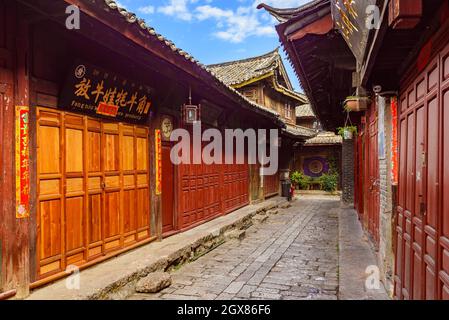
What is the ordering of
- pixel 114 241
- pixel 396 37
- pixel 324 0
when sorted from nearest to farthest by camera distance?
pixel 396 37 < pixel 324 0 < pixel 114 241

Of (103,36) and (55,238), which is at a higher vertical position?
(103,36)

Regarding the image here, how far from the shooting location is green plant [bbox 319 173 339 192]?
78.1 feet

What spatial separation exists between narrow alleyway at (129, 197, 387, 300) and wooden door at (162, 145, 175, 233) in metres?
1.11

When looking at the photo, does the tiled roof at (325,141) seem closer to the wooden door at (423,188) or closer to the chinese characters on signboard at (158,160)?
the chinese characters on signboard at (158,160)

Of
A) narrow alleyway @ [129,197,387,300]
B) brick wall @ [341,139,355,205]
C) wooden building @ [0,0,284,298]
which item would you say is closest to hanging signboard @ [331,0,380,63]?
wooden building @ [0,0,284,298]

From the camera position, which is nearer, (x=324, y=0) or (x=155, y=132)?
(x=324, y=0)

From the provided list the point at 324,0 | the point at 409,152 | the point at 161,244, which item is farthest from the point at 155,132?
the point at 409,152

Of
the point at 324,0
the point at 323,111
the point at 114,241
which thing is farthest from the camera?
the point at 323,111

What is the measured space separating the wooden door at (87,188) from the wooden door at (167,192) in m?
0.90

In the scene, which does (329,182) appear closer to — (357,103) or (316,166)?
(316,166)

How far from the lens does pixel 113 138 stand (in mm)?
5977

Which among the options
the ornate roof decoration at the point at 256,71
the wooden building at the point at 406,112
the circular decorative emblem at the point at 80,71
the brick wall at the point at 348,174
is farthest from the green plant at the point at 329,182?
the circular decorative emblem at the point at 80,71

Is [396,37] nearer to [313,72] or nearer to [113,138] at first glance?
[113,138]

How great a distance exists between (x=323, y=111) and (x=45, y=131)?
9.96 metres
